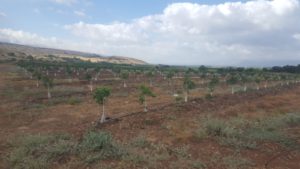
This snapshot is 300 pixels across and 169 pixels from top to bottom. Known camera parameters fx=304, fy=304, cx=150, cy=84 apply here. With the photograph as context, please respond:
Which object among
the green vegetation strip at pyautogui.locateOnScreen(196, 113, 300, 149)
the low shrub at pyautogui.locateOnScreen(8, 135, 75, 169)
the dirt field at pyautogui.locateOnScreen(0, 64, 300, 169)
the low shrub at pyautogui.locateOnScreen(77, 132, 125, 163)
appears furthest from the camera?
the green vegetation strip at pyautogui.locateOnScreen(196, 113, 300, 149)

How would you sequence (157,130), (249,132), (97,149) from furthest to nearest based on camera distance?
(157,130) < (249,132) < (97,149)

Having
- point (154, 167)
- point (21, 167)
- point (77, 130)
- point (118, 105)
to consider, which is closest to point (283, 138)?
point (154, 167)

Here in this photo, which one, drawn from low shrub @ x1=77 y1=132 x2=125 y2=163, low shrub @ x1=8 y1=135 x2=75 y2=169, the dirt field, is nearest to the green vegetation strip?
the dirt field

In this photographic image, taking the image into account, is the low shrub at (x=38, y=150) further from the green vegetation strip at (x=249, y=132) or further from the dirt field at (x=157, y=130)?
the green vegetation strip at (x=249, y=132)

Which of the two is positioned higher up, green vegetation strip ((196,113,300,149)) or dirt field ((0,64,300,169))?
green vegetation strip ((196,113,300,149))

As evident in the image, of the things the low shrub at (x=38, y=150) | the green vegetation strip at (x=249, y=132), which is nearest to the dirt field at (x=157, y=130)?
the green vegetation strip at (x=249, y=132)

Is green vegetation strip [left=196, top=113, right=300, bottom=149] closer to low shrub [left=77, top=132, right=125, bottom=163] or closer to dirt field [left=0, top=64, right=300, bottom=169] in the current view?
dirt field [left=0, top=64, right=300, bottom=169]

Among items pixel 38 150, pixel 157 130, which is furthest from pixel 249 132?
pixel 38 150

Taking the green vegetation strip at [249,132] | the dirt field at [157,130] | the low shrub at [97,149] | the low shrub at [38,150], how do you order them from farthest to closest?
the green vegetation strip at [249,132]
the low shrub at [97,149]
the dirt field at [157,130]
the low shrub at [38,150]

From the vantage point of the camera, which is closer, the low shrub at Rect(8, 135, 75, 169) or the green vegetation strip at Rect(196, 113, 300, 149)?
the low shrub at Rect(8, 135, 75, 169)

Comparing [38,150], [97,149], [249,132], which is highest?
[249,132]

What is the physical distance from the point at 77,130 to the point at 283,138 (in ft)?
43.9

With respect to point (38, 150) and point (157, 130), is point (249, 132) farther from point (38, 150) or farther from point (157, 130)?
point (38, 150)

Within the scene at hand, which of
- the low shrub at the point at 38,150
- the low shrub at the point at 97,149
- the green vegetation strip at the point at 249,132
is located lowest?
the low shrub at the point at 38,150
